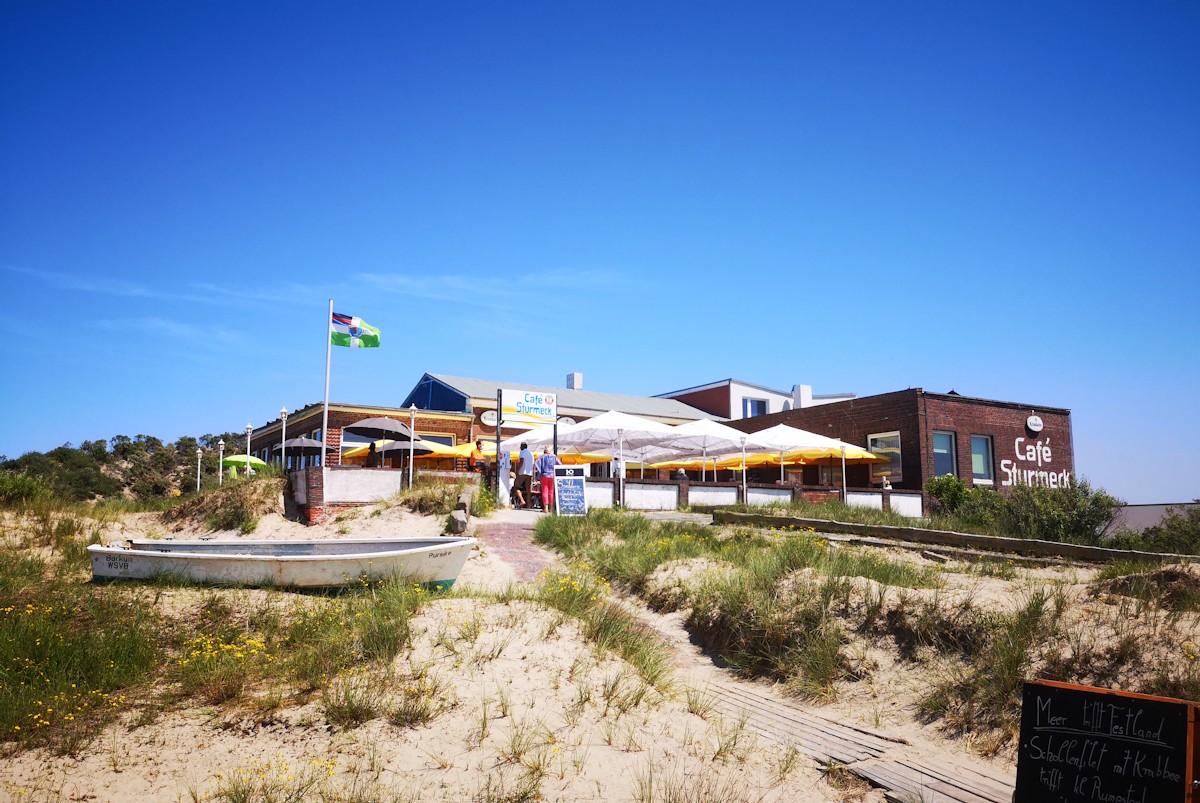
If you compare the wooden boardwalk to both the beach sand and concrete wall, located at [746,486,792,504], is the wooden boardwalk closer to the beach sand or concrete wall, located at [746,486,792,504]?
the beach sand

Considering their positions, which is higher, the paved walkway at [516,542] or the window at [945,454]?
the window at [945,454]

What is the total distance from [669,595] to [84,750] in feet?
22.6

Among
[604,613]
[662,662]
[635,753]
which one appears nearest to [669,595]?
[604,613]

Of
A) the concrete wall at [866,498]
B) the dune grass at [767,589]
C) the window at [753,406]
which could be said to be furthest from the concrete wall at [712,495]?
the window at [753,406]

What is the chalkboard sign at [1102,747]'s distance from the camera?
381 centimetres

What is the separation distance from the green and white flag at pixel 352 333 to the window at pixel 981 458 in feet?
75.9

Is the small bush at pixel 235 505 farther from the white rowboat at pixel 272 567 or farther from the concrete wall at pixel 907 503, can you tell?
the concrete wall at pixel 907 503

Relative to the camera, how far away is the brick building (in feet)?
97.5

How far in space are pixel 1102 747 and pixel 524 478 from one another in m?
17.8

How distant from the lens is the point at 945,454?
99.7ft

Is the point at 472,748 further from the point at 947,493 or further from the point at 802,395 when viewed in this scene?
the point at 802,395

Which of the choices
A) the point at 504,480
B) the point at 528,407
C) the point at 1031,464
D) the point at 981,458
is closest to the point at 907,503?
the point at 981,458

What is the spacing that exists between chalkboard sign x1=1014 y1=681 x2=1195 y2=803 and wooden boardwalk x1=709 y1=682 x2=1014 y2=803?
1.26m

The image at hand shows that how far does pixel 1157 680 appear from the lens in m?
6.18
